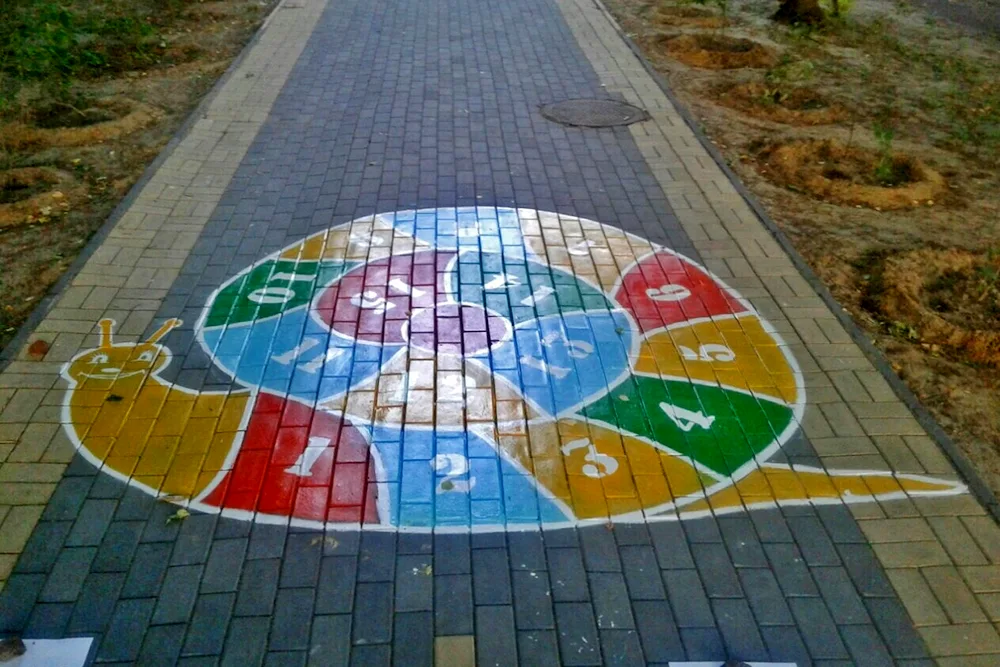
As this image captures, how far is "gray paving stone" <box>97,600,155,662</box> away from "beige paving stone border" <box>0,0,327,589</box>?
2.05 feet

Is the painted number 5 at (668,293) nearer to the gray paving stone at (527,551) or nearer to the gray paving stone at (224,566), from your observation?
the gray paving stone at (527,551)

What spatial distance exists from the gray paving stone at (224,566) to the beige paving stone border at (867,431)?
3096 mm

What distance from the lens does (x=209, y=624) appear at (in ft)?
11.4

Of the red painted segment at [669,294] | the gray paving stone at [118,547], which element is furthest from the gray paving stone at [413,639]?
the red painted segment at [669,294]

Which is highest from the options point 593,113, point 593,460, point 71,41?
point 71,41

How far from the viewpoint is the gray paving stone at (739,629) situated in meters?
3.39

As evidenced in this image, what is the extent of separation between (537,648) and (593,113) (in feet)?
23.3

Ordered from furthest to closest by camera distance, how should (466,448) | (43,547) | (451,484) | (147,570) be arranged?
1. (466,448)
2. (451,484)
3. (43,547)
4. (147,570)

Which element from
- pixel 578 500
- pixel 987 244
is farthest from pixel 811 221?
pixel 578 500

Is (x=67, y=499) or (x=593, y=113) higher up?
(x=67, y=499)

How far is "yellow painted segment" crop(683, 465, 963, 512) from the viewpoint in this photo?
414 cm

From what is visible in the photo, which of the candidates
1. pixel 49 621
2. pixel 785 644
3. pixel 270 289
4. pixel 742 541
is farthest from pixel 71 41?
pixel 785 644

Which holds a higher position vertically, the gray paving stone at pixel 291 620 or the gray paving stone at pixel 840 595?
the gray paving stone at pixel 291 620

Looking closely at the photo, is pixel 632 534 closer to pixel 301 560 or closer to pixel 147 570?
pixel 301 560
